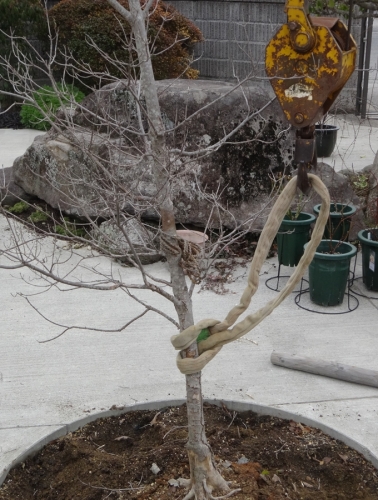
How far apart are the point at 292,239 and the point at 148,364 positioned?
188 cm

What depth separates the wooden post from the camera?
418 centimetres

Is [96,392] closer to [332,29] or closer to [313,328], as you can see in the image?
[313,328]

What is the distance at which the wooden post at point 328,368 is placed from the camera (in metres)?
4.18

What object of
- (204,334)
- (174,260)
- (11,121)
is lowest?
(11,121)

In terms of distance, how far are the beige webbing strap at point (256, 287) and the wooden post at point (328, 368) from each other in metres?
1.93

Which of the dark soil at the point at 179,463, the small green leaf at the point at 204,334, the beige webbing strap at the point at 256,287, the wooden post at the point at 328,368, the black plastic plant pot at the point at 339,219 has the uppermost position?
the beige webbing strap at the point at 256,287

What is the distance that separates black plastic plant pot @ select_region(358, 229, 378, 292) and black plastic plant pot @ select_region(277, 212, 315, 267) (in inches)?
18.7

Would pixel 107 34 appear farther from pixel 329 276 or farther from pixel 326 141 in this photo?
pixel 329 276

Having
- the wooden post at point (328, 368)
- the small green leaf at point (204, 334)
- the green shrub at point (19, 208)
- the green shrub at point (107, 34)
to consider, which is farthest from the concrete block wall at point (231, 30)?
the small green leaf at point (204, 334)

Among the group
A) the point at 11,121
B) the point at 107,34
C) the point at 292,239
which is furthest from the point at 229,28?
the point at 292,239

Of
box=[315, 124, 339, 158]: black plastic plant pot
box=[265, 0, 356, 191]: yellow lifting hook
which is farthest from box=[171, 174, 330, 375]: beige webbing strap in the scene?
box=[315, 124, 339, 158]: black plastic plant pot

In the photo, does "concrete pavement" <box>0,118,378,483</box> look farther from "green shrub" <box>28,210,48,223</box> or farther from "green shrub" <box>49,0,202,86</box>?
"green shrub" <box>49,0,202,86</box>

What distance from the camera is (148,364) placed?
14.8ft

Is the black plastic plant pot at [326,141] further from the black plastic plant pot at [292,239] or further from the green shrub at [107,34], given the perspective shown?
the black plastic plant pot at [292,239]
